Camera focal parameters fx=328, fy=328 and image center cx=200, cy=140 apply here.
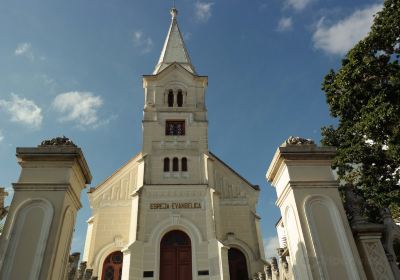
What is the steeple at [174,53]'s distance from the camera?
1236 inches

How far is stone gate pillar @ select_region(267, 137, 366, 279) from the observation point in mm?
6777

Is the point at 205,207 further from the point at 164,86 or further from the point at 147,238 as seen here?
the point at 164,86

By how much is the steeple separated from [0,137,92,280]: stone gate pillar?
75.8 ft

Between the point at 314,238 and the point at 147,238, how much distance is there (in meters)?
14.2

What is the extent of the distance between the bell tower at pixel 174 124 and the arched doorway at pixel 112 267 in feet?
17.0

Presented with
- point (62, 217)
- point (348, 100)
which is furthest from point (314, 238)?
point (348, 100)

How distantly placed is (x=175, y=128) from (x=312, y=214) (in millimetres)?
19303

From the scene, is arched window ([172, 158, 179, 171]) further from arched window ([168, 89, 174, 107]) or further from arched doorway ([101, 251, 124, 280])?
arched doorway ([101, 251, 124, 280])

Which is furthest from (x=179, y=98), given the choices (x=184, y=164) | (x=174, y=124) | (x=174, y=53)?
(x=174, y=53)

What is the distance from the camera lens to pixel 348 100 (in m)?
14.5

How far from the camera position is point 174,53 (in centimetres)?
3359

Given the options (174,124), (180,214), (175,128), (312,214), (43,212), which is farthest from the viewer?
(174,124)

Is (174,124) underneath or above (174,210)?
above

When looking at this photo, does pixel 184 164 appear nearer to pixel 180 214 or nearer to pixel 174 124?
pixel 174 124
